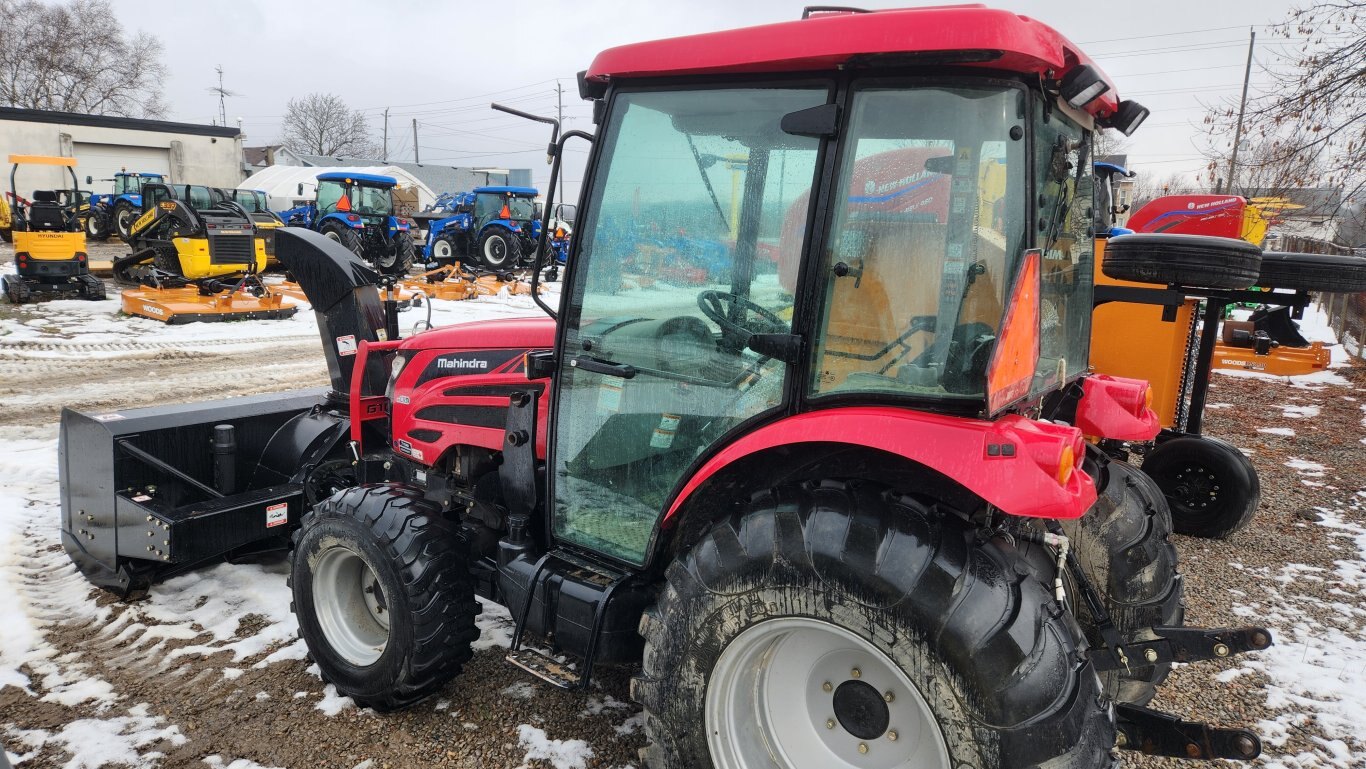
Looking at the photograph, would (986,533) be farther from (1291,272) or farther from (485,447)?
(1291,272)

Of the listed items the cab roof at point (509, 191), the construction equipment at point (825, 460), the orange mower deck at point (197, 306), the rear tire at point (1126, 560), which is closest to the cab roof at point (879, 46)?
the construction equipment at point (825, 460)

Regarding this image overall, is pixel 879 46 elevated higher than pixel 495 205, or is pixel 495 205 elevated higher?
pixel 495 205

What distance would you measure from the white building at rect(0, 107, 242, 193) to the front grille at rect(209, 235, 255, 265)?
2779cm

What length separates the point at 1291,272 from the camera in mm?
4984

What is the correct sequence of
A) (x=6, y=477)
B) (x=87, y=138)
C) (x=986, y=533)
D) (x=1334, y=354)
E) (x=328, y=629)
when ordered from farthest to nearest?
1. (x=87, y=138)
2. (x=1334, y=354)
3. (x=6, y=477)
4. (x=328, y=629)
5. (x=986, y=533)

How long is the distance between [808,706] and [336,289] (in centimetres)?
311

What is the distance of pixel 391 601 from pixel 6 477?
4.14 m

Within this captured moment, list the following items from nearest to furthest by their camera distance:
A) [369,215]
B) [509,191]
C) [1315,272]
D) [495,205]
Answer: [1315,272] < [369,215] < [509,191] < [495,205]

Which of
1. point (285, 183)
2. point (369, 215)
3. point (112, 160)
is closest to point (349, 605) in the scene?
point (369, 215)

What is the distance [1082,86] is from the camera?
1.96 meters

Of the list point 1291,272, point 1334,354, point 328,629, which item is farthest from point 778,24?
point 1334,354

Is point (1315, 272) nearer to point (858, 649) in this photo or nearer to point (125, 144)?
point (858, 649)

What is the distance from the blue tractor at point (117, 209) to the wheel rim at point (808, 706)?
26433 millimetres

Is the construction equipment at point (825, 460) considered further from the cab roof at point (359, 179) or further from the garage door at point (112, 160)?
the garage door at point (112, 160)
